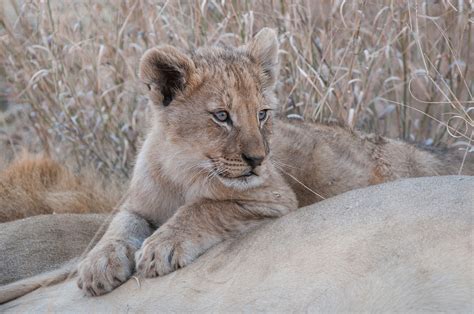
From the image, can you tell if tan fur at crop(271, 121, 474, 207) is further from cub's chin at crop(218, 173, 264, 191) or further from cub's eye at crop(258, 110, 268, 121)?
cub's chin at crop(218, 173, 264, 191)

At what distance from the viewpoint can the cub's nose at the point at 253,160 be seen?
3338mm

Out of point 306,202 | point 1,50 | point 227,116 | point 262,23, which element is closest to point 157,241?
point 227,116

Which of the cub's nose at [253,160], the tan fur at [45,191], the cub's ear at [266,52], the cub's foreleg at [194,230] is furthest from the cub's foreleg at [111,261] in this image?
the tan fur at [45,191]

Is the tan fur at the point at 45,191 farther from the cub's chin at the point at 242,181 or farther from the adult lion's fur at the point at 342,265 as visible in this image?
the cub's chin at the point at 242,181

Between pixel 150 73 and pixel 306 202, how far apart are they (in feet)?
3.31

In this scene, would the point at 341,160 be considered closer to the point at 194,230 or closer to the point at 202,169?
the point at 202,169

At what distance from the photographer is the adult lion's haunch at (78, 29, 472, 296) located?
335cm

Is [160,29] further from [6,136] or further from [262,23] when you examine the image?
[6,136]

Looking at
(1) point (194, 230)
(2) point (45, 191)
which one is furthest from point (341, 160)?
(2) point (45, 191)

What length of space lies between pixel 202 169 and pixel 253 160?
289 millimetres

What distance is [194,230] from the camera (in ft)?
11.1

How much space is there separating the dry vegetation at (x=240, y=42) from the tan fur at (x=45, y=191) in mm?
414

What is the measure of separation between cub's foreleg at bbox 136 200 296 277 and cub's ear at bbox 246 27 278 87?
2.20 ft

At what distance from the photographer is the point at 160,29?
18.1 feet
